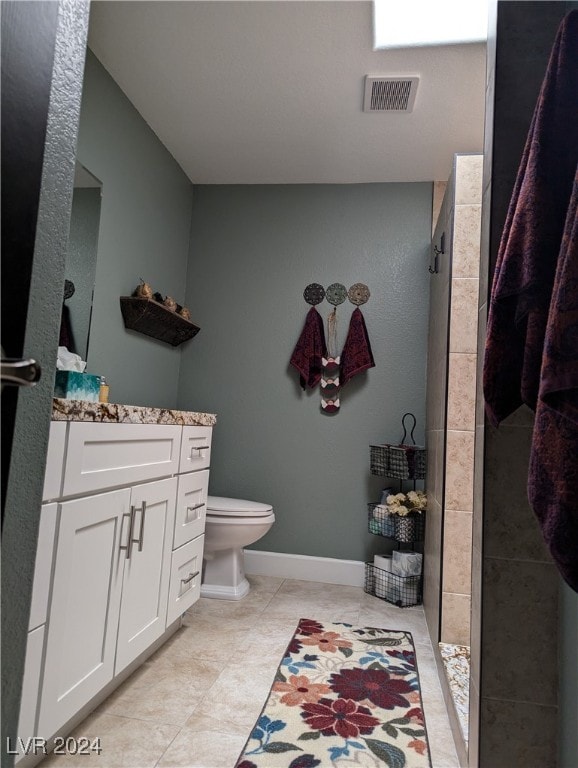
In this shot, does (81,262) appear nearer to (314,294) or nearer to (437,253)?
(314,294)

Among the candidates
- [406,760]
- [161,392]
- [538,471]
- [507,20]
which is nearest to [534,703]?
[406,760]

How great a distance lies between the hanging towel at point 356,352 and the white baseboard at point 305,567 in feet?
3.47

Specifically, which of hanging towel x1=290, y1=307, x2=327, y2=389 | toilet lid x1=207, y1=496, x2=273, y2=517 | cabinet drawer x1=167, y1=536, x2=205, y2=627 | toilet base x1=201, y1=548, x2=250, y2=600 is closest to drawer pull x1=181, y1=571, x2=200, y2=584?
cabinet drawer x1=167, y1=536, x2=205, y2=627

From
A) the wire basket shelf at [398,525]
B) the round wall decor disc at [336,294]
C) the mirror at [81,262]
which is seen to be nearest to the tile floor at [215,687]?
the wire basket shelf at [398,525]

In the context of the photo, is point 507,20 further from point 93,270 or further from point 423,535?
point 423,535

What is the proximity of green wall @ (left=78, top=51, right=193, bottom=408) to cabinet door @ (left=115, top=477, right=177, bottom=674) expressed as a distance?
811mm

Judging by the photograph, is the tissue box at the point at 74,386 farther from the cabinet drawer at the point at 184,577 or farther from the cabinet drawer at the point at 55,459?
the cabinet drawer at the point at 184,577

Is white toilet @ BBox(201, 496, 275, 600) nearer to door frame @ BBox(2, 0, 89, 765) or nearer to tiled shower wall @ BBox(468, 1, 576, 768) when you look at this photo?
tiled shower wall @ BBox(468, 1, 576, 768)

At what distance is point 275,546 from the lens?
3.05 meters

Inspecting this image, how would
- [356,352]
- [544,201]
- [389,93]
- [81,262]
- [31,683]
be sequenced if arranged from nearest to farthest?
[544,201] < [31,683] < [81,262] < [389,93] < [356,352]

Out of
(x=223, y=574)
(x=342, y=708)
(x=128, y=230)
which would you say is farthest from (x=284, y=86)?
(x=342, y=708)

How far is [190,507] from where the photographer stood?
6.82 feet

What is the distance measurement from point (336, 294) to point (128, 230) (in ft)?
4.14

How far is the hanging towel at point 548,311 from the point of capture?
0.65 meters
